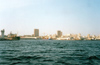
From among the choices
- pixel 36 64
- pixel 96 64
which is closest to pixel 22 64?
pixel 36 64

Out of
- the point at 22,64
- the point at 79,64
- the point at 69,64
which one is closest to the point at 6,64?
the point at 22,64

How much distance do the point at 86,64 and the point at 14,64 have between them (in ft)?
30.8

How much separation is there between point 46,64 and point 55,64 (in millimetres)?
1164

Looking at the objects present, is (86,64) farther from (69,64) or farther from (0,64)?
(0,64)

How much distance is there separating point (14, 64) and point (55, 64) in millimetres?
5273

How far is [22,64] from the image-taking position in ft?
54.7

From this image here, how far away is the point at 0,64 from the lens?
54.2 ft

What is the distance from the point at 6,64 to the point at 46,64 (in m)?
5.12

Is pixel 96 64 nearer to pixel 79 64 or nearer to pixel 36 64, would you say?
pixel 79 64

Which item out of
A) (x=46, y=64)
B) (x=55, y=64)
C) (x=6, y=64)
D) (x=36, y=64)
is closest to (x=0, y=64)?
(x=6, y=64)

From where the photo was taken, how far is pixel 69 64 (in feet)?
55.6

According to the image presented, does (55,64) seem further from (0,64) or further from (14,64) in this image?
(0,64)

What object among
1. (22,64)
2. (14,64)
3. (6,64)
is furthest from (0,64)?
(22,64)

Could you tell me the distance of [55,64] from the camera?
16.8 metres
